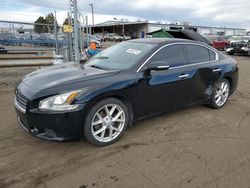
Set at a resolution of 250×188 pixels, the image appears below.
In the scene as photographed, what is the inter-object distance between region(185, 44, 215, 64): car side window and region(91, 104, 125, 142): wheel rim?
185 cm

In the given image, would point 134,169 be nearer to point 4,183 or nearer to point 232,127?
point 4,183

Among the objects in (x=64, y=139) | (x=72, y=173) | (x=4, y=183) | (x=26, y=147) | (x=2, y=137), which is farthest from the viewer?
(x=2, y=137)

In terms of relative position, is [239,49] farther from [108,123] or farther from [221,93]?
[108,123]

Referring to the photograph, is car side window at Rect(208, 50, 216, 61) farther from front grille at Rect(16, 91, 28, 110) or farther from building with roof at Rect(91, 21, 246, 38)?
building with roof at Rect(91, 21, 246, 38)

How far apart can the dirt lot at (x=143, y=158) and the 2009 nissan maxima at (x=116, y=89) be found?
29 cm

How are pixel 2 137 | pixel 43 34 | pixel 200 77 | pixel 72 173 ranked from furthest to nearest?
pixel 43 34 < pixel 200 77 < pixel 2 137 < pixel 72 173

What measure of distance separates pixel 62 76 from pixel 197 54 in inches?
107

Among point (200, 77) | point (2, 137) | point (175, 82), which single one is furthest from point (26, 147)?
point (200, 77)

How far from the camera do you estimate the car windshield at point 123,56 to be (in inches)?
159

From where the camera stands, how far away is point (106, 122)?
3.64 meters

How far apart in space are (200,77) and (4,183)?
373cm

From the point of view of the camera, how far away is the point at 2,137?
12.8 ft

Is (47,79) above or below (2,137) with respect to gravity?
above

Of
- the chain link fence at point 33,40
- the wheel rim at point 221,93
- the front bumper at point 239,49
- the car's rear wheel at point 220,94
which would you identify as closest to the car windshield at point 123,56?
the car's rear wheel at point 220,94
